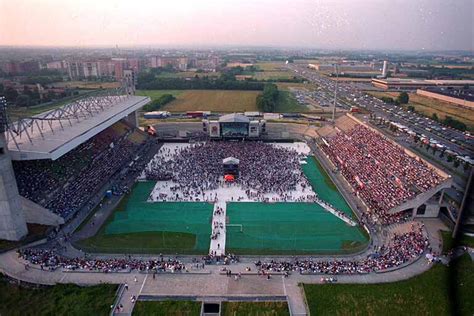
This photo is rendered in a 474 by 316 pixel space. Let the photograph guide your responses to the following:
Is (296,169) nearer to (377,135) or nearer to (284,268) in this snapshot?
(377,135)

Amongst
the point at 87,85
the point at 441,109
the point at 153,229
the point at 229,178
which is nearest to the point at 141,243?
the point at 153,229

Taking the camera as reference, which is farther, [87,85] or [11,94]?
[87,85]

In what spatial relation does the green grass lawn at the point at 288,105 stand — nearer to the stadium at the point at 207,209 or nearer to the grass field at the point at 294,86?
the grass field at the point at 294,86

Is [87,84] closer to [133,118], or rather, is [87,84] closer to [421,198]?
[133,118]

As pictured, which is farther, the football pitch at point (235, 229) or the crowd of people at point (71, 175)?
the crowd of people at point (71, 175)

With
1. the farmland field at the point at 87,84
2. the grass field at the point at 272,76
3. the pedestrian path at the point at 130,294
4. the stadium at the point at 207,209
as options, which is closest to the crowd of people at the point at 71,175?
the stadium at the point at 207,209
